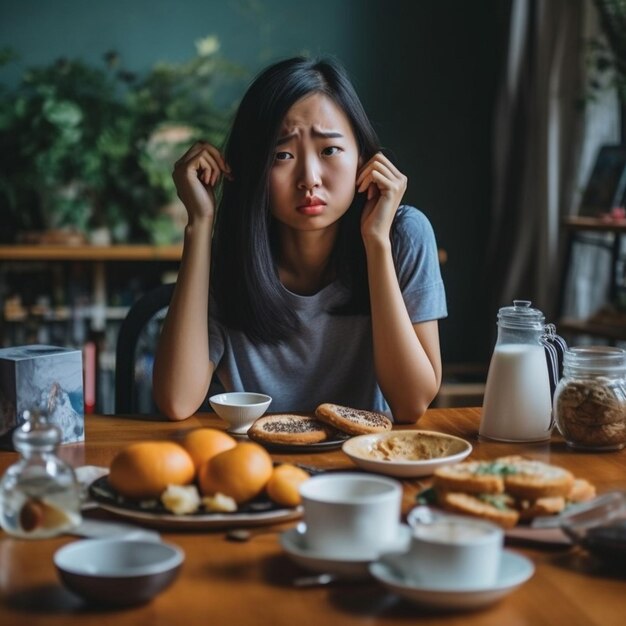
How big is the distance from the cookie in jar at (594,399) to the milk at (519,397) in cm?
6

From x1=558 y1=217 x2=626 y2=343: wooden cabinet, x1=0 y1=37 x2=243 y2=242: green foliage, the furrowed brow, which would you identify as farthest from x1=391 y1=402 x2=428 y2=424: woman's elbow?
x1=0 y1=37 x2=243 y2=242: green foliage

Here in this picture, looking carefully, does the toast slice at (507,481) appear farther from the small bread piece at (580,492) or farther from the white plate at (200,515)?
the white plate at (200,515)

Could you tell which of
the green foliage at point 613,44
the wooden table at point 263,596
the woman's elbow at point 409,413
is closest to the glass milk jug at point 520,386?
the woman's elbow at point 409,413

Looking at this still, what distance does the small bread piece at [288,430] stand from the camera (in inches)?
54.2

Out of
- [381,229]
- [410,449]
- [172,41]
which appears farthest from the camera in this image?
[172,41]

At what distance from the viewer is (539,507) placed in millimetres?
1051

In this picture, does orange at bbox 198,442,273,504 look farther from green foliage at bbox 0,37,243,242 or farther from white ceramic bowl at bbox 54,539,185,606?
green foliage at bbox 0,37,243,242

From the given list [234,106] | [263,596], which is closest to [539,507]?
[263,596]

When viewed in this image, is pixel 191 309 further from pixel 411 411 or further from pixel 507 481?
pixel 507 481

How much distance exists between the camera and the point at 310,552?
92 cm

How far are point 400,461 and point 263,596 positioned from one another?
1.25 feet

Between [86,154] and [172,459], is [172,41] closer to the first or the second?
[86,154]

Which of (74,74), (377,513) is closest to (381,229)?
(377,513)

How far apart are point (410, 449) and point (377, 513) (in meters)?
0.43
